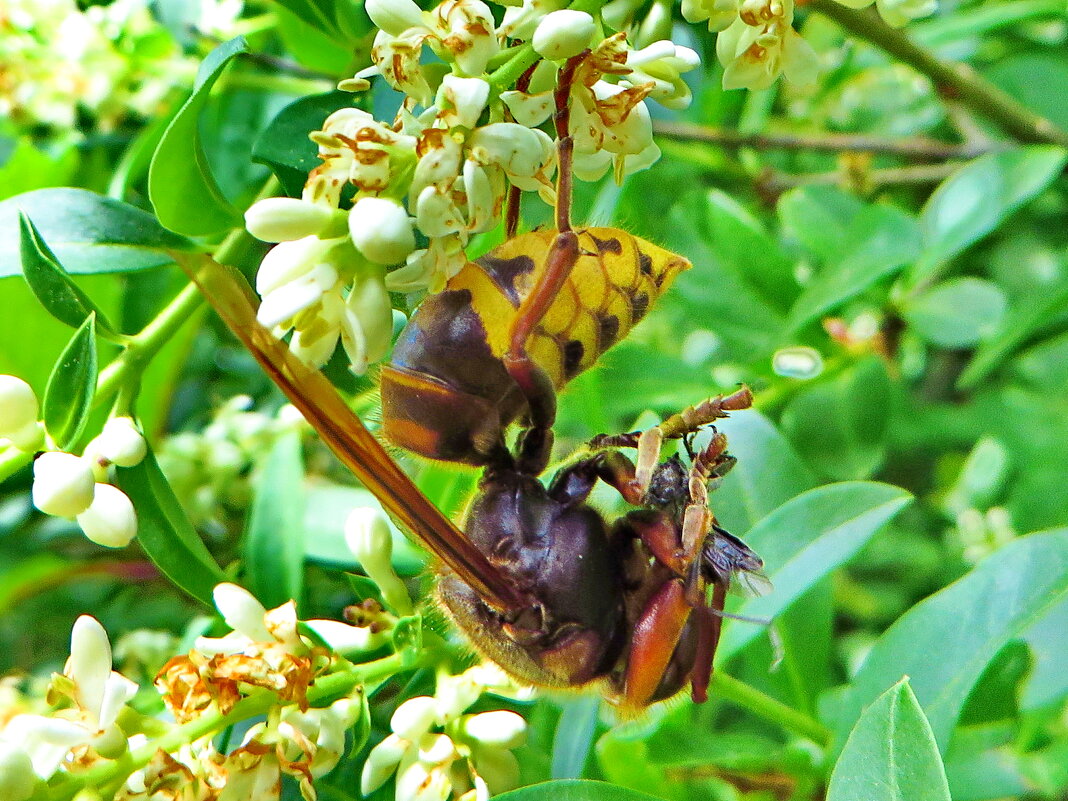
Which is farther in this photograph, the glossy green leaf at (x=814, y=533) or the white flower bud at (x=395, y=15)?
the glossy green leaf at (x=814, y=533)

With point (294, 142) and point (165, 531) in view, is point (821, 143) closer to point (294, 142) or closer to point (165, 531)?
point (294, 142)

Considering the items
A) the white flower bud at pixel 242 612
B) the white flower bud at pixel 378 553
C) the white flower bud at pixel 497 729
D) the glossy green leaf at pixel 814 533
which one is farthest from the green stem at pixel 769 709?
the white flower bud at pixel 242 612

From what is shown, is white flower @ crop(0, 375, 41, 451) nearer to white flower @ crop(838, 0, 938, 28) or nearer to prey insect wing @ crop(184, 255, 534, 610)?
prey insect wing @ crop(184, 255, 534, 610)

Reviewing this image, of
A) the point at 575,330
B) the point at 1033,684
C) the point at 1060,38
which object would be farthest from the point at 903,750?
the point at 1060,38

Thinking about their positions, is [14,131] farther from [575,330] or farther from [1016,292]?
[1016,292]

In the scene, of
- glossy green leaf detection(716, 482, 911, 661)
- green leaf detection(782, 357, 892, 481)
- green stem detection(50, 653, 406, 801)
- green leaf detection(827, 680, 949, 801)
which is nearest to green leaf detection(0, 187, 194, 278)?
green stem detection(50, 653, 406, 801)

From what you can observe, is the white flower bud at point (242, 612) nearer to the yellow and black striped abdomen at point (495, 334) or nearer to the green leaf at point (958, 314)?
the yellow and black striped abdomen at point (495, 334)
